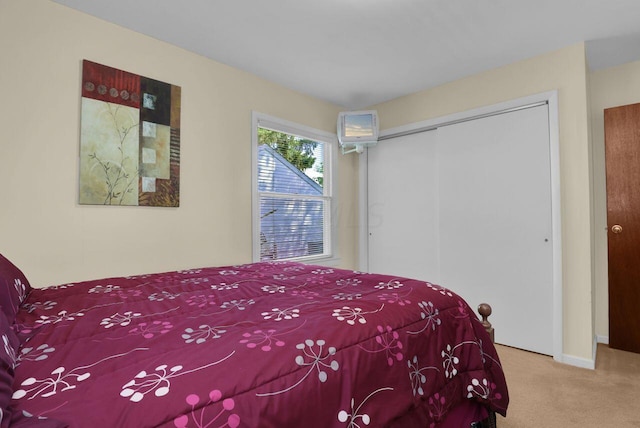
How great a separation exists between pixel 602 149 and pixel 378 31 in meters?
2.36

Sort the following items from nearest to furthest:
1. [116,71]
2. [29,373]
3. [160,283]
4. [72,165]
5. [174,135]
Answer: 1. [29,373]
2. [160,283]
3. [72,165]
4. [116,71]
5. [174,135]

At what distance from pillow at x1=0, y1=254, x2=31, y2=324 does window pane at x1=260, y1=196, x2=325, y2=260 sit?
6.48 feet

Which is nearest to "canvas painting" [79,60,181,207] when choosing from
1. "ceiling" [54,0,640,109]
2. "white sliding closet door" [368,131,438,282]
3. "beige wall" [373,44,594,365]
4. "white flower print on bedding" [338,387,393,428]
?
"ceiling" [54,0,640,109]

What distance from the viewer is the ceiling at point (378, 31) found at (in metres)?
2.13

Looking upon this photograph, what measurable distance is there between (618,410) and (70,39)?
4.01 meters

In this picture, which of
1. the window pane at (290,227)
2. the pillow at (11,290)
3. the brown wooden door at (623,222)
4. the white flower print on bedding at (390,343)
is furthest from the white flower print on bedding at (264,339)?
the brown wooden door at (623,222)

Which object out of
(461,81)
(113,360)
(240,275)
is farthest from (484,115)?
(113,360)

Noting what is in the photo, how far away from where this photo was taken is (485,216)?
300 cm

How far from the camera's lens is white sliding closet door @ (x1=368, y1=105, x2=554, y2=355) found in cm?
271

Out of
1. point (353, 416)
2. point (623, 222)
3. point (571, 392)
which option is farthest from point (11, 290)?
point (623, 222)

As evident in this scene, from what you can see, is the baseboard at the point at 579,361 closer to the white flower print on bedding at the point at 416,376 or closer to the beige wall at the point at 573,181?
the beige wall at the point at 573,181

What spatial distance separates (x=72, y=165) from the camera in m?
2.12

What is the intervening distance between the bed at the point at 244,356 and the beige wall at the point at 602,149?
2326mm

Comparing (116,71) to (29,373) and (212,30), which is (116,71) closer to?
(212,30)
